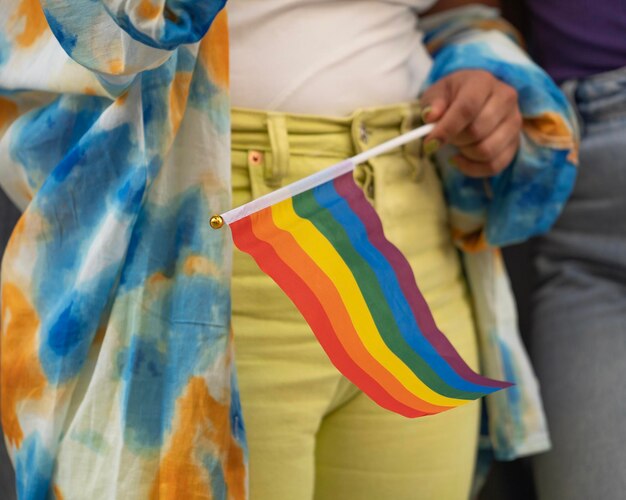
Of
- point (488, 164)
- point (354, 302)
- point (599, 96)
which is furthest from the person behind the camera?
point (599, 96)

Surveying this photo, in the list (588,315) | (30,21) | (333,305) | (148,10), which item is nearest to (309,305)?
(333,305)

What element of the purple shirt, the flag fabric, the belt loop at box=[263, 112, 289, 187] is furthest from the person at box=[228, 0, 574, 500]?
the purple shirt

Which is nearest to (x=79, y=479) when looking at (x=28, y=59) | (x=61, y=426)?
(x=61, y=426)

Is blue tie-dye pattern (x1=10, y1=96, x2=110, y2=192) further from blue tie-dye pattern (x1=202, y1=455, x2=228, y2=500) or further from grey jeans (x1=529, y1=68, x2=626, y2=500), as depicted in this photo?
grey jeans (x1=529, y1=68, x2=626, y2=500)

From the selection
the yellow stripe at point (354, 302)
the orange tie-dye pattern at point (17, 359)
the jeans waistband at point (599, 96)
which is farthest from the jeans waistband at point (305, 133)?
the jeans waistband at point (599, 96)

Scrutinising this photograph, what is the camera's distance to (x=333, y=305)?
0.65 m

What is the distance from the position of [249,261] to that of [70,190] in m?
0.17

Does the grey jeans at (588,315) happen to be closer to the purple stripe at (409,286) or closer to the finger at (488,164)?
the finger at (488,164)

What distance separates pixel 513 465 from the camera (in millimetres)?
1302

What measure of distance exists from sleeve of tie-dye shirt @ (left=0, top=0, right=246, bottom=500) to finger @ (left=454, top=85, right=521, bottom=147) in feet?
0.88

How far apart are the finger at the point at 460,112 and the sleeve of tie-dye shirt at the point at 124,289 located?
23 cm

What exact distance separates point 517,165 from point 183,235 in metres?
0.40

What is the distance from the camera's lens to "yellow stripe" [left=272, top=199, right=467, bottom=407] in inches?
25.9

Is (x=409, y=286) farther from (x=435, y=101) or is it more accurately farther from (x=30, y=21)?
(x=30, y=21)
